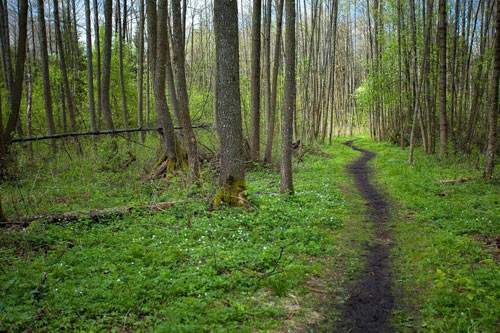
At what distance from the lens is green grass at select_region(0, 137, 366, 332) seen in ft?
11.7

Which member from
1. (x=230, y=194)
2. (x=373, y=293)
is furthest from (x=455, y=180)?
(x=373, y=293)

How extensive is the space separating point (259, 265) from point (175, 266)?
1195 mm

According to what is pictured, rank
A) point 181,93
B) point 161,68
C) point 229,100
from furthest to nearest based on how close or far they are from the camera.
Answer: point 161,68, point 181,93, point 229,100

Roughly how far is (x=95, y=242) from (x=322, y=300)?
146 inches

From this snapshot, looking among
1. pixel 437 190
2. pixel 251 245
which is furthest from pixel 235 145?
pixel 437 190

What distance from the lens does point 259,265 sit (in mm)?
4859

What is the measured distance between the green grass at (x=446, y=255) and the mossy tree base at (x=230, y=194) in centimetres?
325

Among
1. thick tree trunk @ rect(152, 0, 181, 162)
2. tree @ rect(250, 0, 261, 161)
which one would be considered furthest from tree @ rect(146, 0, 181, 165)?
tree @ rect(250, 0, 261, 161)

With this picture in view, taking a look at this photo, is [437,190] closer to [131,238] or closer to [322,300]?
[322,300]

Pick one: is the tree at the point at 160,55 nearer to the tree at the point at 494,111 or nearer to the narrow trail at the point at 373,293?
the narrow trail at the point at 373,293

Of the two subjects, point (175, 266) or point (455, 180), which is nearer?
point (175, 266)

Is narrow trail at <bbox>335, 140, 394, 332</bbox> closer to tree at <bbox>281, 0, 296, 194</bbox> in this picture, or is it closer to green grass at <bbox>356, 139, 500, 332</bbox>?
green grass at <bbox>356, 139, 500, 332</bbox>

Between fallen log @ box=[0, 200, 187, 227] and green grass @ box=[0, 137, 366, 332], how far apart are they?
0.20 meters

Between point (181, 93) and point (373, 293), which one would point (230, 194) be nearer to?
point (373, 293)
